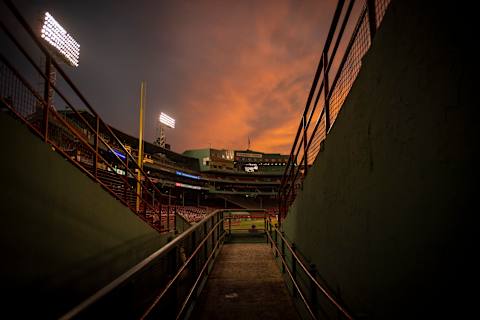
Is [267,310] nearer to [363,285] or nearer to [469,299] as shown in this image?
[363,285]

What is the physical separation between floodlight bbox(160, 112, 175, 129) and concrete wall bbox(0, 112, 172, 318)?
30468mm

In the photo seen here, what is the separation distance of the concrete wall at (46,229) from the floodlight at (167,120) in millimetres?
30468

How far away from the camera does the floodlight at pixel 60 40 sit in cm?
1436

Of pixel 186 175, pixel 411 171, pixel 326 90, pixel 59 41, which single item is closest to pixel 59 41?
pixel 59 41

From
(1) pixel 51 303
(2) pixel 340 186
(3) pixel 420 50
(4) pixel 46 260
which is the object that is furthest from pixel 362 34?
(1) pixel 51 303

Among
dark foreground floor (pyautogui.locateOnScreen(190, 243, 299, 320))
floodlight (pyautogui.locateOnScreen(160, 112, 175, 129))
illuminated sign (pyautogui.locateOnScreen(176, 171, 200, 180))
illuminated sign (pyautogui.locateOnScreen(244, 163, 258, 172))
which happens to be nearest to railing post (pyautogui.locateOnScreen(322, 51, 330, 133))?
dark foreground floor (pyautogui.locateOnScreen(190, 243, 299, 320))

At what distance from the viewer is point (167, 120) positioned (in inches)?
1337

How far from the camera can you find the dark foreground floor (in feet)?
10.4

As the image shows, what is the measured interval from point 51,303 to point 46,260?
479 mm

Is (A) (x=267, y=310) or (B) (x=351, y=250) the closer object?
(B) (x=351, y=250)

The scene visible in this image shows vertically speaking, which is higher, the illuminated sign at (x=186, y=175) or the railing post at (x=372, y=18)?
the illuminated sign at (x=186, y=175)

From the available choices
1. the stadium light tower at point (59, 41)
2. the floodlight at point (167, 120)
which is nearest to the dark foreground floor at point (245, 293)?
the stadium light tower at point (59, 41)

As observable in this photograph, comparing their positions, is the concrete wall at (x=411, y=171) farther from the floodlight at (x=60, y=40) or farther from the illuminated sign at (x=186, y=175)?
the illuminated sign at (x=186, y=175)

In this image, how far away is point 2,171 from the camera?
96.7 inches
